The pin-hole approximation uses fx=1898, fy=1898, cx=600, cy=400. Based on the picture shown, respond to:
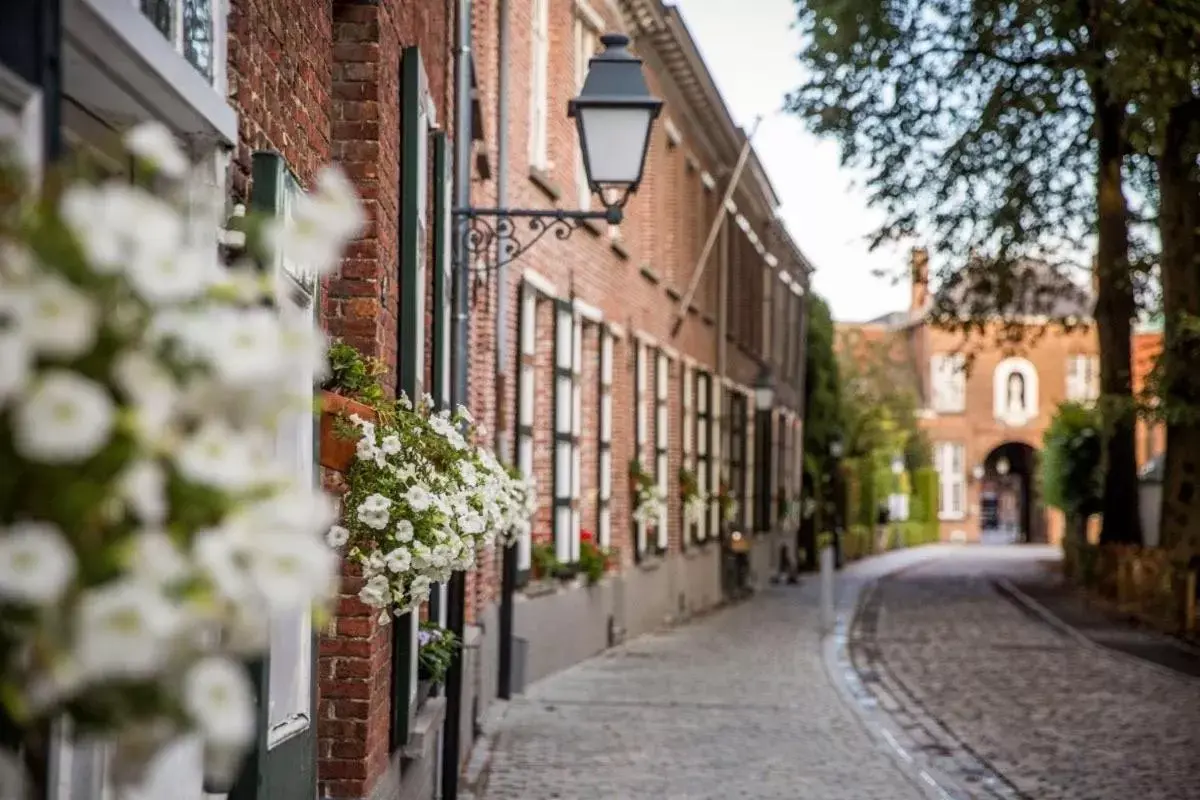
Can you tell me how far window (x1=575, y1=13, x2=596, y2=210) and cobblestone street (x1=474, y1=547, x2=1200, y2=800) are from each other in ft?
14.8

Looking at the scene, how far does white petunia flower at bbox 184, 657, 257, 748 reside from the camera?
179 centimetres

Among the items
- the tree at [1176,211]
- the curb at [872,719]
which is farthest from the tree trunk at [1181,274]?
the curb at [872,719]

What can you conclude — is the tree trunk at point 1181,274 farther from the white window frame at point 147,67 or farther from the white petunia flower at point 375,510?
the white window frame at point 147,67

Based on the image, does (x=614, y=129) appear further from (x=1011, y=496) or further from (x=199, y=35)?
(x=1011, y=496)

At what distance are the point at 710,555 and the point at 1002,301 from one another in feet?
19.4

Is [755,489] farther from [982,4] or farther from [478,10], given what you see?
[478,10]

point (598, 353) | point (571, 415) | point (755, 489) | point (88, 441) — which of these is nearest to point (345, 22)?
point (88, 441)

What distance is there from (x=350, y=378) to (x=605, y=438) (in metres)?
13.2

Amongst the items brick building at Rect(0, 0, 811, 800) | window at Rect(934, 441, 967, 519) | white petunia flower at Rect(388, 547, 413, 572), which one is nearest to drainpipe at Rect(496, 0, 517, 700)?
brick building at Rect(0, 0, 811, 800)

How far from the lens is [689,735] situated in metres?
12.1

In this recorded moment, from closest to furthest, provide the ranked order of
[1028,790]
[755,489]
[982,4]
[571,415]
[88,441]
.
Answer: [88,441] → [1028,790] → [571,415] → [982,4] → [755,489]

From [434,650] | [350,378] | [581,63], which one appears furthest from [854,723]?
[581,63]

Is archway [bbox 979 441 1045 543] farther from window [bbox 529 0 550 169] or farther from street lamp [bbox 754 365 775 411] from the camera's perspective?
window [bbox 529 0 550 169]

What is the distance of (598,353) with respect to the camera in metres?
19.3
